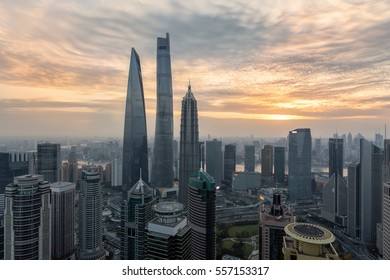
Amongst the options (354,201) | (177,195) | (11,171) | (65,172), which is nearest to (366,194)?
(354,201)

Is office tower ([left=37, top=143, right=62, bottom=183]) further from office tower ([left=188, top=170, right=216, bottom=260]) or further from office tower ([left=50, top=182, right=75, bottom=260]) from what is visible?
office tower ([left=188, top=170, right=216, bottom=260])

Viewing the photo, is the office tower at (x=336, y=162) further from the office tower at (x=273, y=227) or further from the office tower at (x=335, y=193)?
the office tower at (x=273, y=227)

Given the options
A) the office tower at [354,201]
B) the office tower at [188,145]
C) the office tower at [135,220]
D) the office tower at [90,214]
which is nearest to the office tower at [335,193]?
the office tower at [354,201]

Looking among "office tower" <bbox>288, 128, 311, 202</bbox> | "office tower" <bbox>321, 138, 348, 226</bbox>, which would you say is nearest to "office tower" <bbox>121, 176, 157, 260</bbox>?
"office tower" <bbox>321, 138, 348, 226</bbox>

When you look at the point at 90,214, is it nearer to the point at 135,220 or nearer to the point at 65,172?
the point at 65,172

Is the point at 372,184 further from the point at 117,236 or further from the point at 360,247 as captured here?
the point at 117,236

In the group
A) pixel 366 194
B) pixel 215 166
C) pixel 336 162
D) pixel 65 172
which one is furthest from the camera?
pixel 215 166

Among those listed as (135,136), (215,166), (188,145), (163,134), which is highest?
(163,134)
